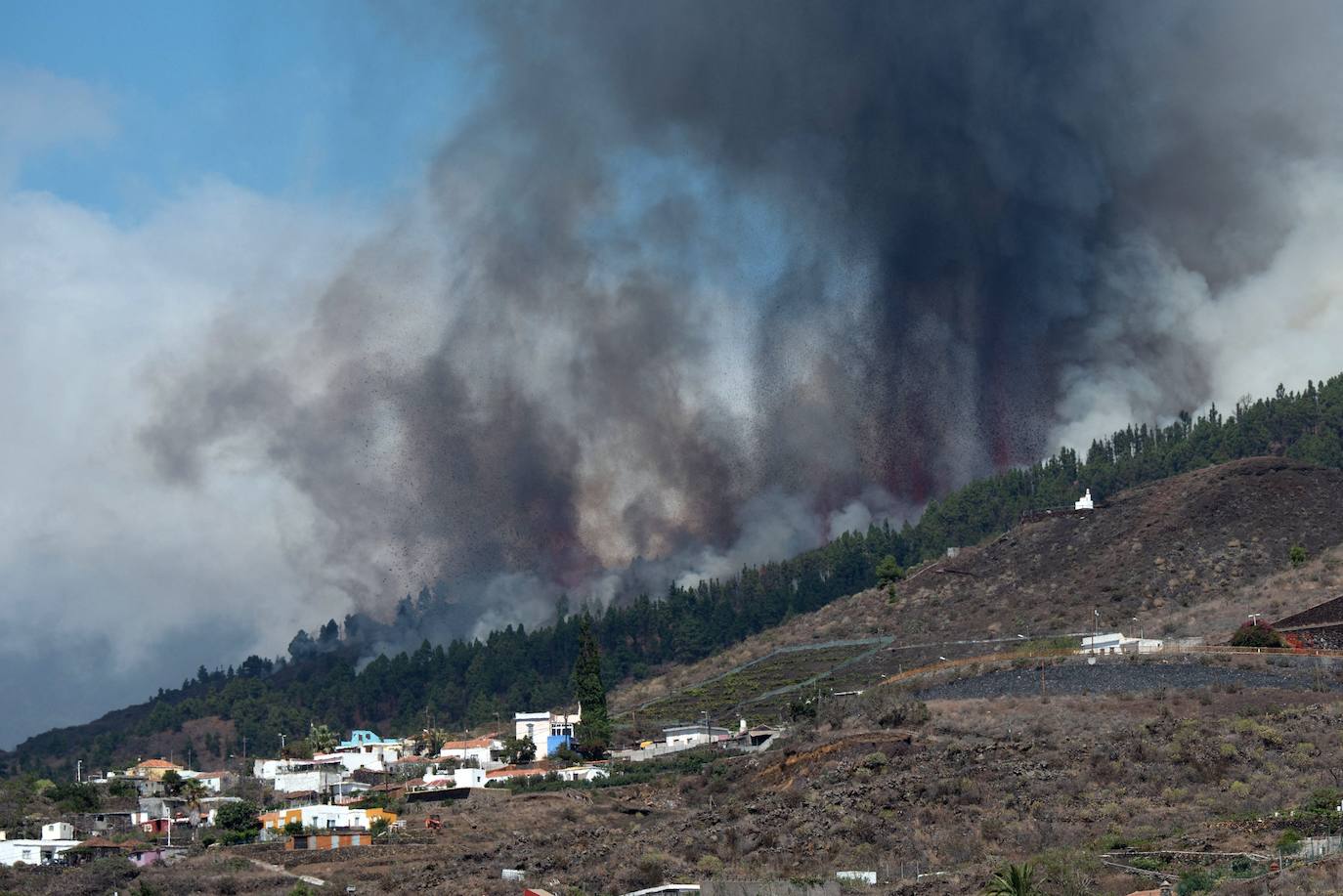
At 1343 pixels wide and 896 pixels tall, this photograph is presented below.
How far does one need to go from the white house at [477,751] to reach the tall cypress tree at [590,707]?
6759 millimetres

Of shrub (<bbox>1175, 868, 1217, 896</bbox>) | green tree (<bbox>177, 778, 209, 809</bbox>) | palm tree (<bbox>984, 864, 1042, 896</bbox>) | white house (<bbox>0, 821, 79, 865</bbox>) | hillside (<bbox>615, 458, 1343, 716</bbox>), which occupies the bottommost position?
shrub (<bbox>1175, 868, 1217, 896</bbox>)

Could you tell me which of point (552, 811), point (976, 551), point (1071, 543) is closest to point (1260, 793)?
point (552, 811)

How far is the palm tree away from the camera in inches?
2117

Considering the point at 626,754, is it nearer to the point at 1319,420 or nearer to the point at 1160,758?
the point at 1160,758

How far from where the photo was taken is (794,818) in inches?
3027

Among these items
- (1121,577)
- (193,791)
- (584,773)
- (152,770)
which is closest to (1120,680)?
(584,773)

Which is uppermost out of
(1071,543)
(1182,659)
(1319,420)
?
(1319,420)

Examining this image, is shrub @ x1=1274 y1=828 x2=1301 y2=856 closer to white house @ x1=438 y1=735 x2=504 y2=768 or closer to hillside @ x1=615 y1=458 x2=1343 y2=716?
hillside @ x1=615 y1=458 x2=1343 y2=716

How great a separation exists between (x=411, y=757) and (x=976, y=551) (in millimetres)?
54522

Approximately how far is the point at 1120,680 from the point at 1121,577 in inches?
1761

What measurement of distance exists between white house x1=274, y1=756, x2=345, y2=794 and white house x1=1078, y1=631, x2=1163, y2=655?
54.9m

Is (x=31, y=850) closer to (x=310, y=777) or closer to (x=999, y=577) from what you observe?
(x=310, y=777)

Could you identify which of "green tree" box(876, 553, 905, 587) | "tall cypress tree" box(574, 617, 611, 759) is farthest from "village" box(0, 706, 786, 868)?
"green tree" box(876, 553, 905, 587)

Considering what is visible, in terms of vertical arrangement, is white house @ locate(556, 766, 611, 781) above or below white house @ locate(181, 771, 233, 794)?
below
